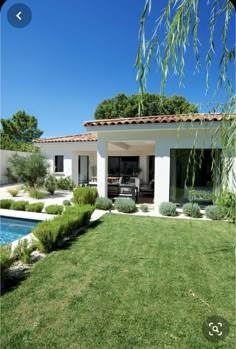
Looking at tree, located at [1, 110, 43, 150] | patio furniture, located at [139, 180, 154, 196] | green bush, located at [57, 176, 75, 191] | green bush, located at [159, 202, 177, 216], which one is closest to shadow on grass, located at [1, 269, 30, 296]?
green bush, located at [159, 202, 177, 216]

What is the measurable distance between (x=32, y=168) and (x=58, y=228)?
41.4 feet

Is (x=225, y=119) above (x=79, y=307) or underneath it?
above

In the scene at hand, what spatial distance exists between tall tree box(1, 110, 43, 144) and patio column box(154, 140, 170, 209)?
34.9 m

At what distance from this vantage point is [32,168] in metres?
18.6

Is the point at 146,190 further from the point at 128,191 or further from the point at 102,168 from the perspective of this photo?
the point at 102,168

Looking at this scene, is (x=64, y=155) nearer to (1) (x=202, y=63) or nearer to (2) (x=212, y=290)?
(2) (x=212, y=290)

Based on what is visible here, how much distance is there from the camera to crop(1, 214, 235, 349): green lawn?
142 inches

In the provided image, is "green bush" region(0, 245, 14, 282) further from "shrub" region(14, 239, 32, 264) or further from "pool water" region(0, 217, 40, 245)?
"pool water" region(0, 217, 40, 245)

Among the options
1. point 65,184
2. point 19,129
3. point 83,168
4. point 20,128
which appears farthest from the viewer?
point 20,128

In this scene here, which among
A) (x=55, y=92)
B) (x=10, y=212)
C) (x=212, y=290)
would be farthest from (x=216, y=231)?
(x=10, y=212)

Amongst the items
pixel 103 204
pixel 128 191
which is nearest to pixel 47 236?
pixel 103 204

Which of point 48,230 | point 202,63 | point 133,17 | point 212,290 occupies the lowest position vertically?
point 212,290

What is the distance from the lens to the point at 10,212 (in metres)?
11.9

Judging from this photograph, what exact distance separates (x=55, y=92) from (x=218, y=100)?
3257 millimetres
